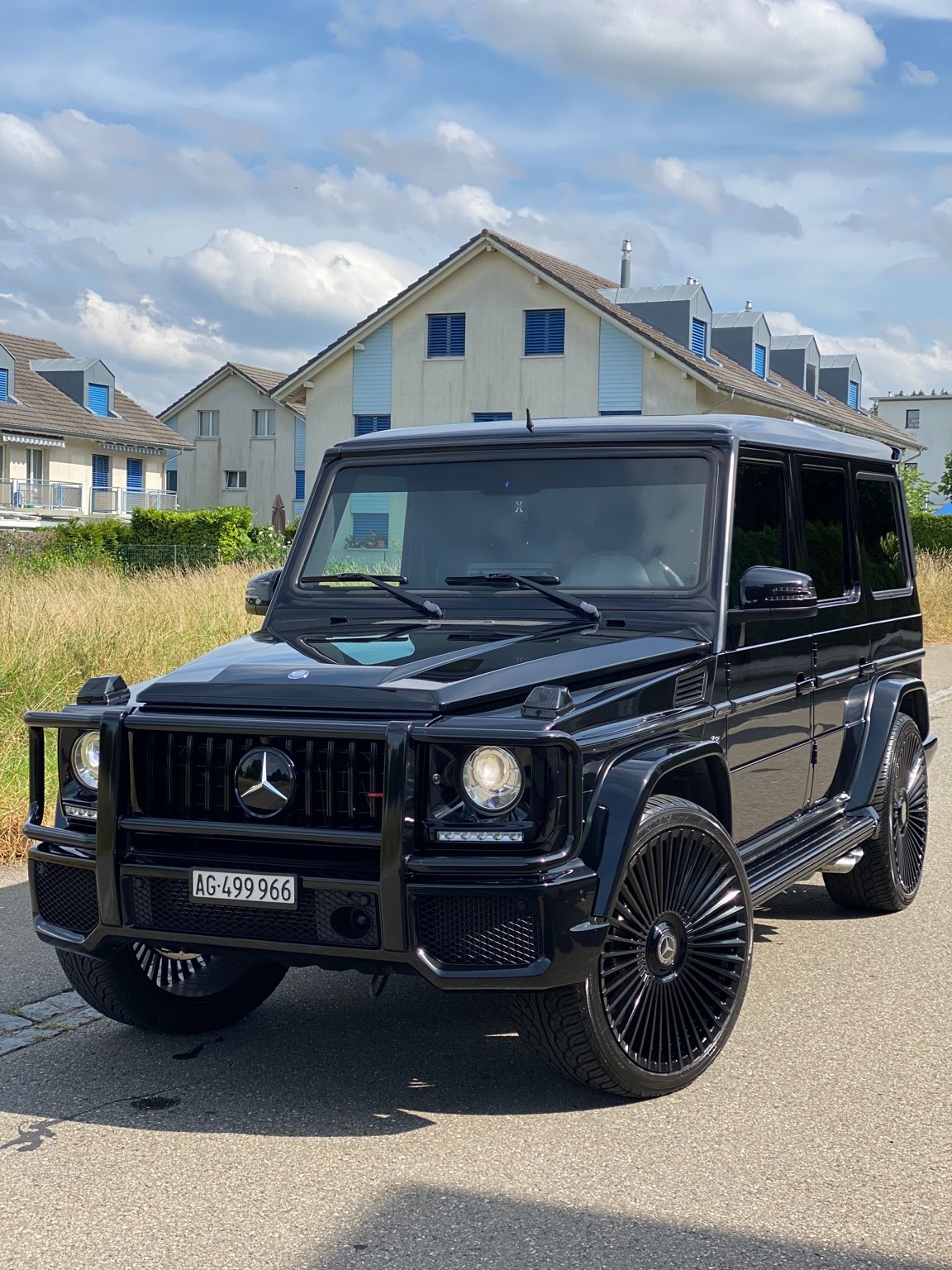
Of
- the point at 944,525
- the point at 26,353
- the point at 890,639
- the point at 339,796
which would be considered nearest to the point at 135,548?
the point at 944,525

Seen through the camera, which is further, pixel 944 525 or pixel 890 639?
pixel 944 525

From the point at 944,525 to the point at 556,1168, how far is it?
2749 cm

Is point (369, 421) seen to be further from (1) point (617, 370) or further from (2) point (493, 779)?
(2) point (493, 779)

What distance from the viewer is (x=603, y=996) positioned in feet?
12.9

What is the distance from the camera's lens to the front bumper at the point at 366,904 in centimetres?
369

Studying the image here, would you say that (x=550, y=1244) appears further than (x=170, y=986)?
No

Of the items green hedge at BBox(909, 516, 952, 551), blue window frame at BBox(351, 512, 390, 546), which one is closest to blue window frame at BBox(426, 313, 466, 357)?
green hedge at BBox(909, 516, 952, 551)

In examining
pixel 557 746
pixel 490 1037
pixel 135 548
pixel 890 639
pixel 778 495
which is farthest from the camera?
pixel 135 548

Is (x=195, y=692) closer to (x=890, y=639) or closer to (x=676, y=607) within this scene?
(x=676, y=607)

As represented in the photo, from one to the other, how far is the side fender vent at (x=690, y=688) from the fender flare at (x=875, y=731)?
1.58 m

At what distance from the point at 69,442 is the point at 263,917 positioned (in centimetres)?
5561

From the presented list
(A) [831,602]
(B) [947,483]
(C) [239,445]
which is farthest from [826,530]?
(C) [239,445]

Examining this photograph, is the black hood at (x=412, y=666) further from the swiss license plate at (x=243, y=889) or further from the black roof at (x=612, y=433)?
the black roof at (x=612, y=433)

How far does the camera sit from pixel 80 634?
11.2 metres
